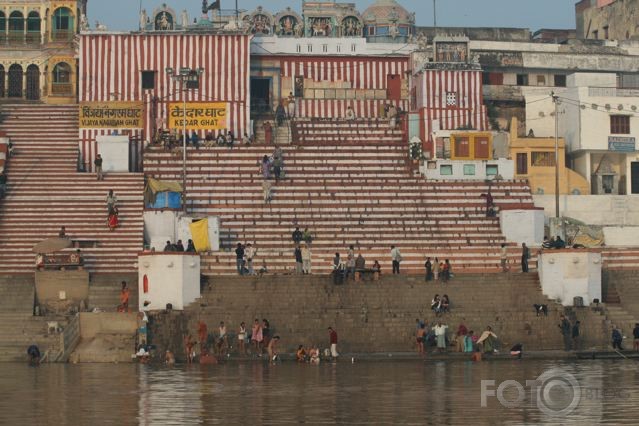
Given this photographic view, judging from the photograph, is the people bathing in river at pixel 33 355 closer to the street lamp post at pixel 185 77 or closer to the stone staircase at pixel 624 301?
the stone staircase at pixel 624 301

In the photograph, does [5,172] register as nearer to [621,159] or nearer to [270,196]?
[270,196]

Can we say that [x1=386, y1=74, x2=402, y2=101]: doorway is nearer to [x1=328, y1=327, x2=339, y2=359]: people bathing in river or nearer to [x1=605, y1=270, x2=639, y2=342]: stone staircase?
[x1=605, y1=270, x2=639, y2=342]: stone staircase

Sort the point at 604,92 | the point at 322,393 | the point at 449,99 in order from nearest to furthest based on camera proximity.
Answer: the point at 322,393 < the point at 449,99 < the point at 604,92

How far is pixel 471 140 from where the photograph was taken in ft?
221

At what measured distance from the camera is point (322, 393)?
3725 cm

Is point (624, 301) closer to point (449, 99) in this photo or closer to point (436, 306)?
point (436, 306)

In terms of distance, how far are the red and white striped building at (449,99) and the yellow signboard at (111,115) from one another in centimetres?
1124

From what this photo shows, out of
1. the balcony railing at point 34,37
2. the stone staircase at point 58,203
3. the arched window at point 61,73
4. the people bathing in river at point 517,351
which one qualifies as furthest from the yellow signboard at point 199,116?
the people bathing in river at point 517,351

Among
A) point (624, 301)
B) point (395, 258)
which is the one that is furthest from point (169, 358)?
point (624, 301)

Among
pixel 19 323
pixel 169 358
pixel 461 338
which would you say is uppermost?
pixel 19 323

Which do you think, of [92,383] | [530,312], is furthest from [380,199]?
[92,383]

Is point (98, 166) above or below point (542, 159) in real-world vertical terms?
below

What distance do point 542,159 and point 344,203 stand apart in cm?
1104

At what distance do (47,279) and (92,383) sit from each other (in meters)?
13.9
